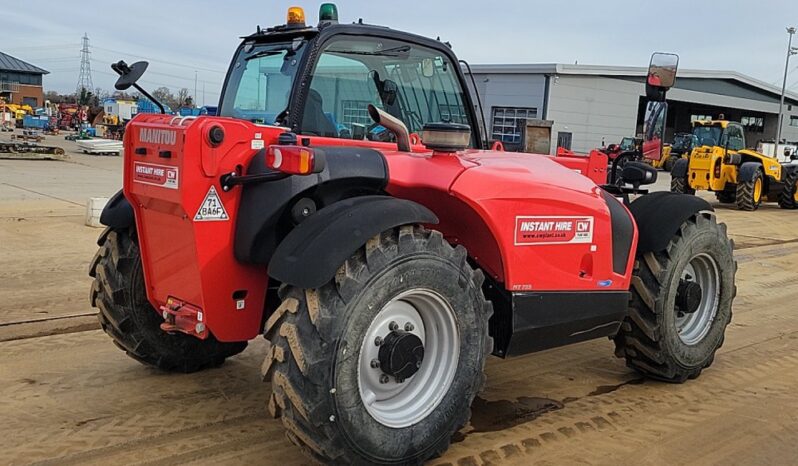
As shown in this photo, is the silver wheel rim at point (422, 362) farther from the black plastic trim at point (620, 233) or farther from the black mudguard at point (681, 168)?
the black mudguard at point (681, 168)

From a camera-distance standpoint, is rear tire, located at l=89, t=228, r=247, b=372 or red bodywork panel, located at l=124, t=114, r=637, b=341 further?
rear tire, located at l=89, t=228, r=247, b=372

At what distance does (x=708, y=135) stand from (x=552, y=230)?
60.0 ft

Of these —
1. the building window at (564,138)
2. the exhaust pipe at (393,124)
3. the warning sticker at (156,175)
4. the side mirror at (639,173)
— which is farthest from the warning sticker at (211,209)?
the building window at (564,138)

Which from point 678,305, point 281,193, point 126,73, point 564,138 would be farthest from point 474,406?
point 564,138

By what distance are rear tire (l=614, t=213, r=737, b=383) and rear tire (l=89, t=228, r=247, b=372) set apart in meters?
2.77

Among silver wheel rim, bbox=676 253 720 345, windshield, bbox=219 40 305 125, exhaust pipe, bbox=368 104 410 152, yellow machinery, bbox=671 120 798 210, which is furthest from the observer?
yellow machinery, bbox=671 120 798 210

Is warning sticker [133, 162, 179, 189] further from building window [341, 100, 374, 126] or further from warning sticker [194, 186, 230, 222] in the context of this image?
building window [341, 100, 374, 126]

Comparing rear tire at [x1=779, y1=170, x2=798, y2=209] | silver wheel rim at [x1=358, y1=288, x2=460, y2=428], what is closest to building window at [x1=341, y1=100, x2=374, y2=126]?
silver wheel rim at [x1=358, y1=288, x2=460, y2=428]

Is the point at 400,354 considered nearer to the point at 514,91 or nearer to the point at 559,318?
the point at 559,318

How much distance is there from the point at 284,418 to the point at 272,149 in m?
1.08

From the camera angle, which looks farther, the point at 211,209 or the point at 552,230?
the point at 552,230

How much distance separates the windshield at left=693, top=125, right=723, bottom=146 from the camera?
1984 cm

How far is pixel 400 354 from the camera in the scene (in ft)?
10.3

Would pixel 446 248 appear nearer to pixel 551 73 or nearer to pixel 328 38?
pixel 328 38
